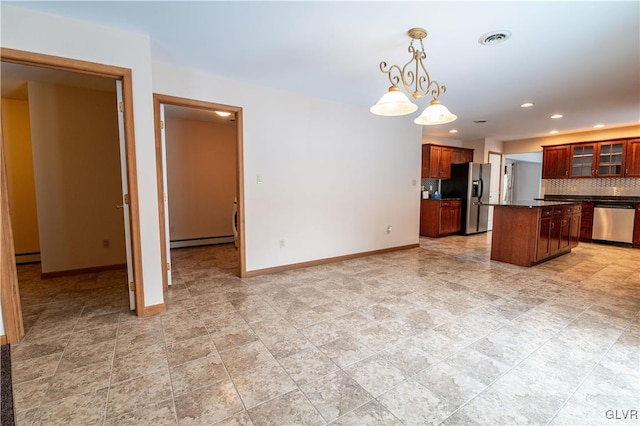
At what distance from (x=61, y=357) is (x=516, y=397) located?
2963 mm

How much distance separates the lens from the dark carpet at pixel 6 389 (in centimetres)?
152

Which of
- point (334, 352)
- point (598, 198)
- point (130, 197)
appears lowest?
point (334, 352)

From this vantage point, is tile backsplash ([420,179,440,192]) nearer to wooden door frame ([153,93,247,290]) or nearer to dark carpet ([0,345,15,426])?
wooden door frame ([153,93,247,290])

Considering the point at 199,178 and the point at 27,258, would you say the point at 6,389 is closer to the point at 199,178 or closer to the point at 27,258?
the point at 27,258

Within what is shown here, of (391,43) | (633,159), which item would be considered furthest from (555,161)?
(391,43)

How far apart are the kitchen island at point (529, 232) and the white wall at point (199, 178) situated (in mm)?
4696

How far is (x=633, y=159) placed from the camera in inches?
231

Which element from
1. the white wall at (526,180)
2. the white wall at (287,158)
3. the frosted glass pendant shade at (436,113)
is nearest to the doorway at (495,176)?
the white wall at (526,180)

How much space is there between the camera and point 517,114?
197 inches

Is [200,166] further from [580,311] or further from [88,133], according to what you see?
[580,311]

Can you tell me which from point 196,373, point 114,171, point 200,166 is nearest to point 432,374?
point 196,373

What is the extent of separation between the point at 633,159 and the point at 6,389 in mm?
9355

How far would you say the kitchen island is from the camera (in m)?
4.27

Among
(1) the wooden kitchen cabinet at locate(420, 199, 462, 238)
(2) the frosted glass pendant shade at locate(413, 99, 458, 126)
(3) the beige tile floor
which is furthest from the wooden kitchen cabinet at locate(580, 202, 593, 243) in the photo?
(2) the frosted glass pendant shade at locate(413, 99, 458, 126)
